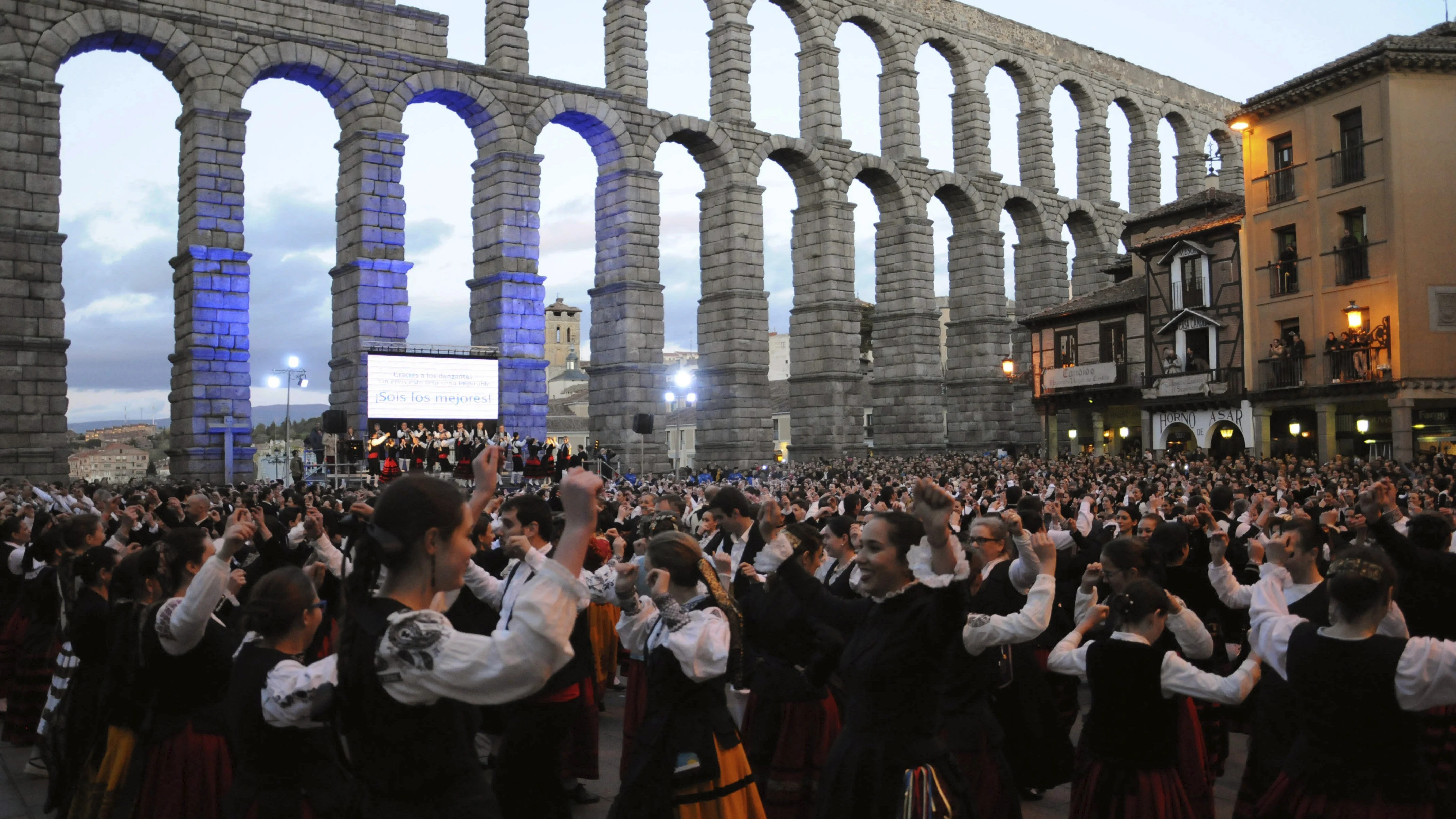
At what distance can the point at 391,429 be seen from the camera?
29172mm

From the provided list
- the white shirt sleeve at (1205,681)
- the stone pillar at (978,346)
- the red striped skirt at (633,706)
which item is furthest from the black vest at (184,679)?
the stone pillar at (978,346)

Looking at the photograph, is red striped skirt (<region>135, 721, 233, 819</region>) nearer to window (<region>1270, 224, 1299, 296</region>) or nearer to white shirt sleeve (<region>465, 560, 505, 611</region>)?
white shirt sleeve (<region>465, 560, 505, 611</region>)

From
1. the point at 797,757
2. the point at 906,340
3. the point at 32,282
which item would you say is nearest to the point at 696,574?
the point at 797,757

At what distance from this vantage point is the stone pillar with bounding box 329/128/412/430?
30922 mm

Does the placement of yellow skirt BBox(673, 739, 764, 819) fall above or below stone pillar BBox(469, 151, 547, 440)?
below

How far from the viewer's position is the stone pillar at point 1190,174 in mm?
56031

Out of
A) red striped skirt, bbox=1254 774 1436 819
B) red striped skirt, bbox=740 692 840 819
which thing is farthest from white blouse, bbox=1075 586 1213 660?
red striped skirt, bbox=740 692 840 819

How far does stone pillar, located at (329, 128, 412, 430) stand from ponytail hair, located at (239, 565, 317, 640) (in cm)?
2737

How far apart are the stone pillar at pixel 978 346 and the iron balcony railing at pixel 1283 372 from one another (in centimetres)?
1446

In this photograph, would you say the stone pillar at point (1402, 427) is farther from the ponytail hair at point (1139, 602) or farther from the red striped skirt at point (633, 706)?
the ponytail hair at point (1139, 602)

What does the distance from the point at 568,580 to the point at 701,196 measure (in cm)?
3829

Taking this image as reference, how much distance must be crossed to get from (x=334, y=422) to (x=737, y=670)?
2509cm

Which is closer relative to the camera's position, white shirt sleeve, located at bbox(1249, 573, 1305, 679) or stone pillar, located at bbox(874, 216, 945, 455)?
white shirt sleeve, located at bbox(1249, 573, 1305, 679)

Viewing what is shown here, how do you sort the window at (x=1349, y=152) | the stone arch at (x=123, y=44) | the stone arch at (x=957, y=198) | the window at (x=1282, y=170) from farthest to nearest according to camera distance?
the stone arch at (x=957, y=198)
the window at (x=1282, y=170)
the window at (x=1349, y=152)
the stone arch at (x=123, y=44)
